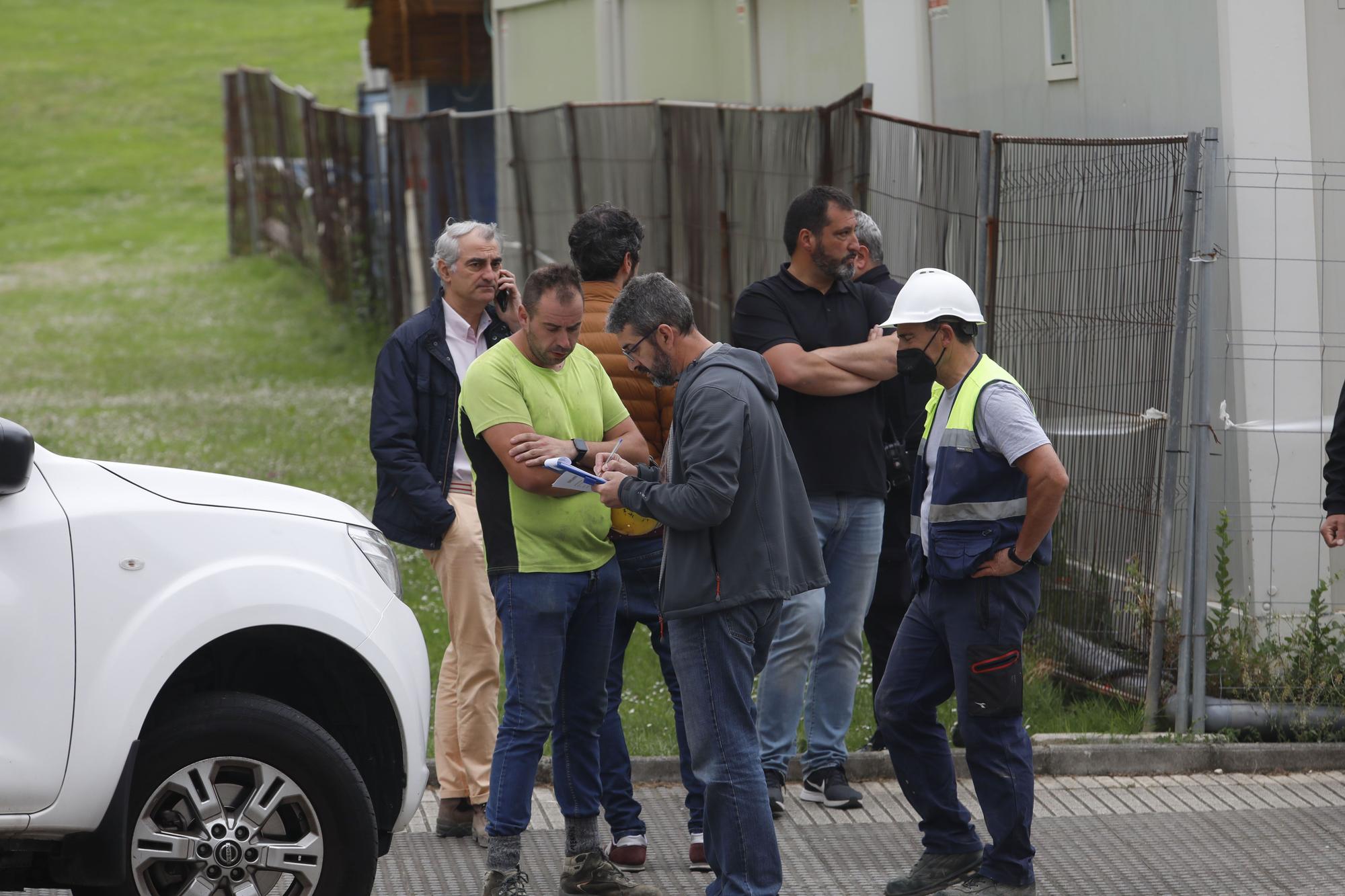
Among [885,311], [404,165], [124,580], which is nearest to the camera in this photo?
[124,580]

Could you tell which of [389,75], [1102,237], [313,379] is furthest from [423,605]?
[389,75]

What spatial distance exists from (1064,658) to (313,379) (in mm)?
13781

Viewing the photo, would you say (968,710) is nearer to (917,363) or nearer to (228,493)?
(917,363)

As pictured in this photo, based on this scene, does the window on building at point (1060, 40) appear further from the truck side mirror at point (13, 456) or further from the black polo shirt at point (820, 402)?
the truck side mirror at point (13, 456)

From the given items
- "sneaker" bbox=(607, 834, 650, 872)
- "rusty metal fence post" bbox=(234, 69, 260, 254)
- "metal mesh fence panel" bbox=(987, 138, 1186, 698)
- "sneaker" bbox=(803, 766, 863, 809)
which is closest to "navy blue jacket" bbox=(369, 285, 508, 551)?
"sneaker" bbox=(607, 834, 650, 872)

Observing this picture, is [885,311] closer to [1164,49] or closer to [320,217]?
[1164,49]

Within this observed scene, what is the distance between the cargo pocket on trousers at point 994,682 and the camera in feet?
17.4

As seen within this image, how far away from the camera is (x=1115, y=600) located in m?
7.47

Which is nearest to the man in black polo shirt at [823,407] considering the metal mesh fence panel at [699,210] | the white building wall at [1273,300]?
the white building wall at [1273,300]

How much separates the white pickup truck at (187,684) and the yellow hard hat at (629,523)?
709mm

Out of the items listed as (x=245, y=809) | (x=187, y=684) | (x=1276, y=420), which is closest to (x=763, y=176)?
(x=1276, y=420)

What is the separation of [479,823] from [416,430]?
139 cm

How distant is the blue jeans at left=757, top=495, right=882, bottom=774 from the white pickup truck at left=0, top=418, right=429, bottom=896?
1546 millimetres

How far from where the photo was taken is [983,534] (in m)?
5.33
